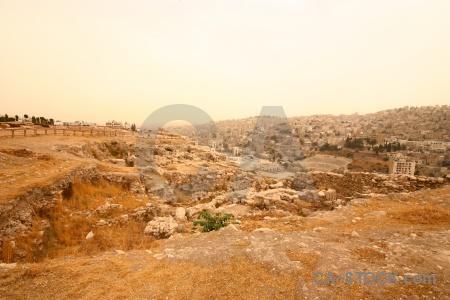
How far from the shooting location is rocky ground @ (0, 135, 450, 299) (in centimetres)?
380

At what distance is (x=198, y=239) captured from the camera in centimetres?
A: 622

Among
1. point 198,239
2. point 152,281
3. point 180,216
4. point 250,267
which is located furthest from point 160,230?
point 250,267

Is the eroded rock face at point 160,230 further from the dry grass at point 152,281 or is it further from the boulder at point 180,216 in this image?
the dry grass at point 152,281

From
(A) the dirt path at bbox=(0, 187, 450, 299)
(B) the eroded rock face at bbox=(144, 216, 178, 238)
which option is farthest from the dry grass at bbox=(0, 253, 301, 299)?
(B) the eroded rock face at bbox=(144, 216, 178, 238)

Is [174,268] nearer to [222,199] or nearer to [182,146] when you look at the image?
[222,199]

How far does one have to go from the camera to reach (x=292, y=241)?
5465 mm

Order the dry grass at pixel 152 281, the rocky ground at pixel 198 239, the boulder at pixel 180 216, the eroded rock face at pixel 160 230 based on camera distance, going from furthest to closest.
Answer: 1. the boulder at pixel 180 216
2. the eroded rock face at pixel 160 230
3. the rocky ground at pixel 198 239
4. the dry grass at pixel 152 281

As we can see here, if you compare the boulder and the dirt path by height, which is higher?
the dirt path

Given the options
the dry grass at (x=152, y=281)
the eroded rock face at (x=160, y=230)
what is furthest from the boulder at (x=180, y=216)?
the dry grass at (x=152, y=281)

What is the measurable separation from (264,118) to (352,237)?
89.3m

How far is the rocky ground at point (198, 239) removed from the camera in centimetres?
380

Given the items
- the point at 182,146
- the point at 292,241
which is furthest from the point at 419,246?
the point at 182,146

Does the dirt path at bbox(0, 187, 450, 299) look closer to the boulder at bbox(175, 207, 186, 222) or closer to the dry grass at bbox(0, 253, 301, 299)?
the dry grass at bbox(0, 253, 301, 299)

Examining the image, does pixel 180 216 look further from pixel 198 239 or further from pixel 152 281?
pixel 152 281
